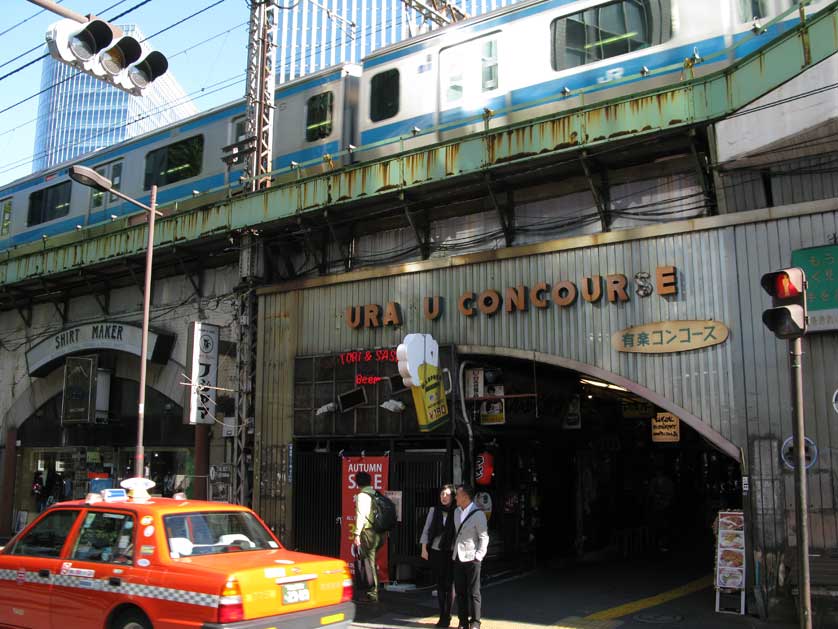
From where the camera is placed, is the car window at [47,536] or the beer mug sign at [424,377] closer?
the car window at [47,536]

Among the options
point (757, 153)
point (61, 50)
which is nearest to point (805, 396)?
point (757, 153)

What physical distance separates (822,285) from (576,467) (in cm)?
738

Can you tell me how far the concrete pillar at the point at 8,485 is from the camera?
21.0m

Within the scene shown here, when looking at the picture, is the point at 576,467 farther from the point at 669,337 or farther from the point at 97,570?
the point at 97,570

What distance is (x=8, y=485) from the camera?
21.2 metres

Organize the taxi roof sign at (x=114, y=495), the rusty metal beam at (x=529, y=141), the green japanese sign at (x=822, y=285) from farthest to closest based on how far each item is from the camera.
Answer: the rusty metal beam at (x=529, y=141) → the green japanese sign at (x=822, y=285) → the taxi roof sign at (x=114, y=495)

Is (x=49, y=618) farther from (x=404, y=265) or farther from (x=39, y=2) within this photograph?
(x=404, y=265)

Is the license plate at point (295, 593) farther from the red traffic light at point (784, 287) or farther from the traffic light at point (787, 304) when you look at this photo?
the red traffic light at point (784, 287)

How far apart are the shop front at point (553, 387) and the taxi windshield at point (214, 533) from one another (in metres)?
4.55

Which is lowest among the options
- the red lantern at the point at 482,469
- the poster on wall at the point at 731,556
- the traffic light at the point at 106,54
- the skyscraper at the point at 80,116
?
the poster on wall at the point at 731,556

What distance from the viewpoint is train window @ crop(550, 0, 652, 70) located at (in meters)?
12.0

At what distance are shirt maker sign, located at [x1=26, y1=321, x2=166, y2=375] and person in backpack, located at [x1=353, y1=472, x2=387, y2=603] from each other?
8.45 meters

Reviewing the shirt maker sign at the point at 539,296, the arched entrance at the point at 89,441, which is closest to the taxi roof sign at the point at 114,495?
the shirt maker sign at the point at 539,296

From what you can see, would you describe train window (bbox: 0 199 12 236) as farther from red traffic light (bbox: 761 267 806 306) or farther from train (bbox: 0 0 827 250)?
red traffic light (bbox: 761 267 806 306)
